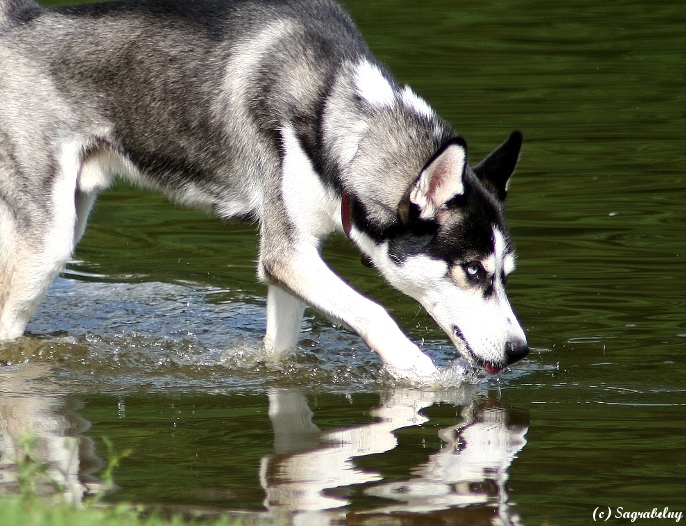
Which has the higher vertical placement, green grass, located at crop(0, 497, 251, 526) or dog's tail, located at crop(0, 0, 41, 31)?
dog's tail, located at crop(0, 0, 41, 31)

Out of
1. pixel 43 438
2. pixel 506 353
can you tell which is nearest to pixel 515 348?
pixel 506 353

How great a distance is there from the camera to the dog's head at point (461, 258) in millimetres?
5355

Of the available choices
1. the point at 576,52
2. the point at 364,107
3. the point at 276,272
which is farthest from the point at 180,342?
the point at 576,52

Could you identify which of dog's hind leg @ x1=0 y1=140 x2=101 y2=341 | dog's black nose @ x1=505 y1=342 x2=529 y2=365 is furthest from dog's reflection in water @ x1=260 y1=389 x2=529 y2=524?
dog's hind leg @ x1=0 y1=140 x2=101 y2=341

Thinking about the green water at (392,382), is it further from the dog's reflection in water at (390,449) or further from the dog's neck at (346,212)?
the dog's neck at (346,212)

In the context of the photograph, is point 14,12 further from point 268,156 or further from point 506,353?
point 506,353

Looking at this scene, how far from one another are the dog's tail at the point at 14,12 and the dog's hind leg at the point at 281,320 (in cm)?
202

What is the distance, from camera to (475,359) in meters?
5.50

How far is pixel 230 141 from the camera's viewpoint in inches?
243

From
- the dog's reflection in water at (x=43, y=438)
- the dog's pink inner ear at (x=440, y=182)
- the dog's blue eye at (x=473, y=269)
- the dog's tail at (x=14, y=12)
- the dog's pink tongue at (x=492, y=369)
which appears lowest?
the dog's reflection in water at (x=43, y=438)

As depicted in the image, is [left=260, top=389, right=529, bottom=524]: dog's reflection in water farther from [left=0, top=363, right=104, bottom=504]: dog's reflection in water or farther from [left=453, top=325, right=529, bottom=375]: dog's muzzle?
[left=0, top=363, right=104, bottom=504]: dog's reflection in water

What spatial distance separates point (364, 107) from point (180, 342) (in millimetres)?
1950

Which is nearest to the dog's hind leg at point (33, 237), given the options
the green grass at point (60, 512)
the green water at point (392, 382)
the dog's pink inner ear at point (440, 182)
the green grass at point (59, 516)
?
the green water at point (392, 382)

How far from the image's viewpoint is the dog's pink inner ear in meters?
5.12
